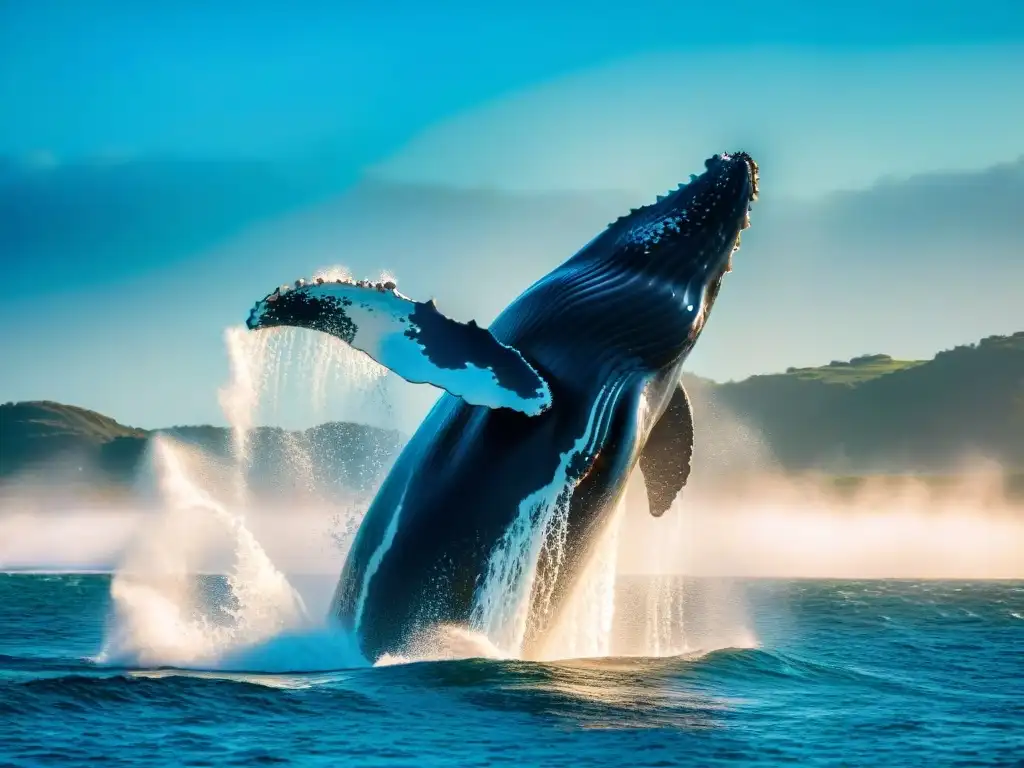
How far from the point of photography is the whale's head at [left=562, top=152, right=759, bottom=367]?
10266mm

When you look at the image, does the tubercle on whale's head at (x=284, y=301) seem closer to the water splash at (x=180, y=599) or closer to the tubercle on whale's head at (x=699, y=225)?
the tubercle on whale's head at (x=699, y=225)

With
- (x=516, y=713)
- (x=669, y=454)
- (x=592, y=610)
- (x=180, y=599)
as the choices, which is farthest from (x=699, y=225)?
(x=180, y=599)

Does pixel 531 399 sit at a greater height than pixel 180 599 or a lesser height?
greater

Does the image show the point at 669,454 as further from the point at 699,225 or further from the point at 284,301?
the point at 284,301

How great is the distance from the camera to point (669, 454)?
12633 millimetres

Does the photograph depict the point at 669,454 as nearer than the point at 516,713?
No

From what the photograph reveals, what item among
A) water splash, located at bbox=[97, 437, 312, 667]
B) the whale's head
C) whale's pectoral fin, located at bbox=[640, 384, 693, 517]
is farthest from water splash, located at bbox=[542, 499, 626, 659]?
water splash, located at bbox=[97, 437, 312, 667]

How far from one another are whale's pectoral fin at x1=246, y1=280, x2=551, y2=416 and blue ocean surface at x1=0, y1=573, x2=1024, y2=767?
2.38m

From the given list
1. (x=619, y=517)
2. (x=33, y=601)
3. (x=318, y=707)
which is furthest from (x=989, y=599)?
(x=318, y=707)

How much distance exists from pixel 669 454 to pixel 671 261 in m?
2.82

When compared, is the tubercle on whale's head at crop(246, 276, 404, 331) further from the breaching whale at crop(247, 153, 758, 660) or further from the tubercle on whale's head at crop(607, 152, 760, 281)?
the tubercle on whale's head at crop(607, 152, 760, 281)

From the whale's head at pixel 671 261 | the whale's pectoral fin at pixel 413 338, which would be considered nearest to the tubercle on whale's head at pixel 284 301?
the whale's pectoral fin at pixel 413 338

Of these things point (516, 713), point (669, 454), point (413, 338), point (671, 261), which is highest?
point (671, 261)

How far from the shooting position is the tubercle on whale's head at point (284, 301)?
385 inches
